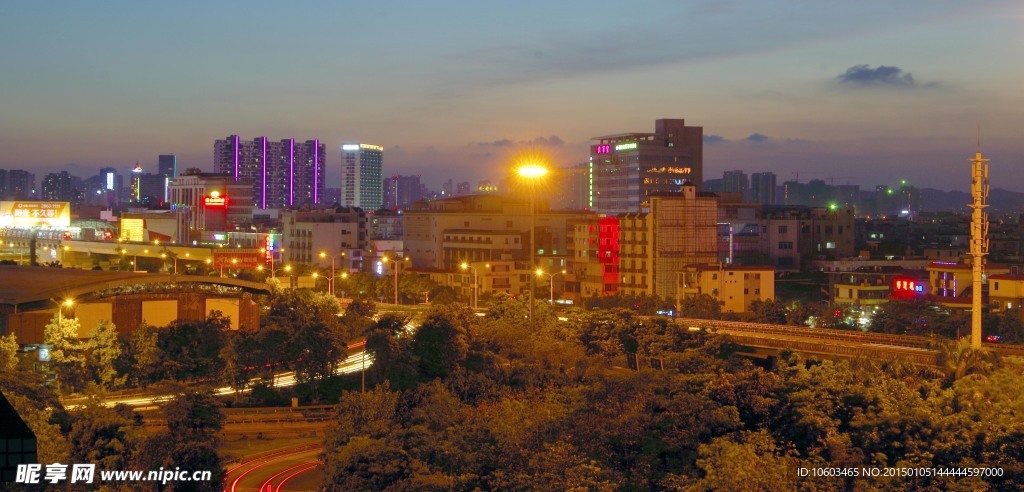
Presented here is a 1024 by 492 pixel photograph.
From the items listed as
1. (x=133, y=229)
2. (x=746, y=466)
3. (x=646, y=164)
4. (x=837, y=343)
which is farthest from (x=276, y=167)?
(x=746, y=466)

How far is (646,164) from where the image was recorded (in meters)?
92.9

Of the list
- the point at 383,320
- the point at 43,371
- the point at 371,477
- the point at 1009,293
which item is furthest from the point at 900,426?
the point at 1009,293

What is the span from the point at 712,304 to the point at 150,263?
43005 millimetres

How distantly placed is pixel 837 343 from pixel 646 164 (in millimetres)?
66105

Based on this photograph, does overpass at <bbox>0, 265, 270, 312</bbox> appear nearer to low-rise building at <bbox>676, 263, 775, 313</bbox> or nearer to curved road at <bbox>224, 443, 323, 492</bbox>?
curved road at <bbox>224, 443, 323, 492</bbox>

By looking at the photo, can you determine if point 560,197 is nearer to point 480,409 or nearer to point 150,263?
point 150,263

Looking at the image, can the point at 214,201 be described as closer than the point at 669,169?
Yes

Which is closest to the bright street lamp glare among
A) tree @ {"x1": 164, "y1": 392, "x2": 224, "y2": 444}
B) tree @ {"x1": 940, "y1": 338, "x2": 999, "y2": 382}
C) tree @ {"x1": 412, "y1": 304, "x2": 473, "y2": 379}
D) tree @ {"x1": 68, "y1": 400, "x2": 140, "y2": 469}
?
tree @ {"x1": 412, "y1": 304, "x2": 473, "y2": 379}

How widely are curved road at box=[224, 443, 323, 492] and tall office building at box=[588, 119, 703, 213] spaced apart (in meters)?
70.1

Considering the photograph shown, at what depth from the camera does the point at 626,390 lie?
61.6ft

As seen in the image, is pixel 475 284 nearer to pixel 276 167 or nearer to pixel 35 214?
pixel 35 214

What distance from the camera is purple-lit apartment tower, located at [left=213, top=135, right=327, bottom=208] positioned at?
144m

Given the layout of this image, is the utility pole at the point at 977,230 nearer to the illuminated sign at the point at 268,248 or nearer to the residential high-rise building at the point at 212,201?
the illuminated sign at the point at 268,248

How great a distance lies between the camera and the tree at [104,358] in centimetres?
2873
